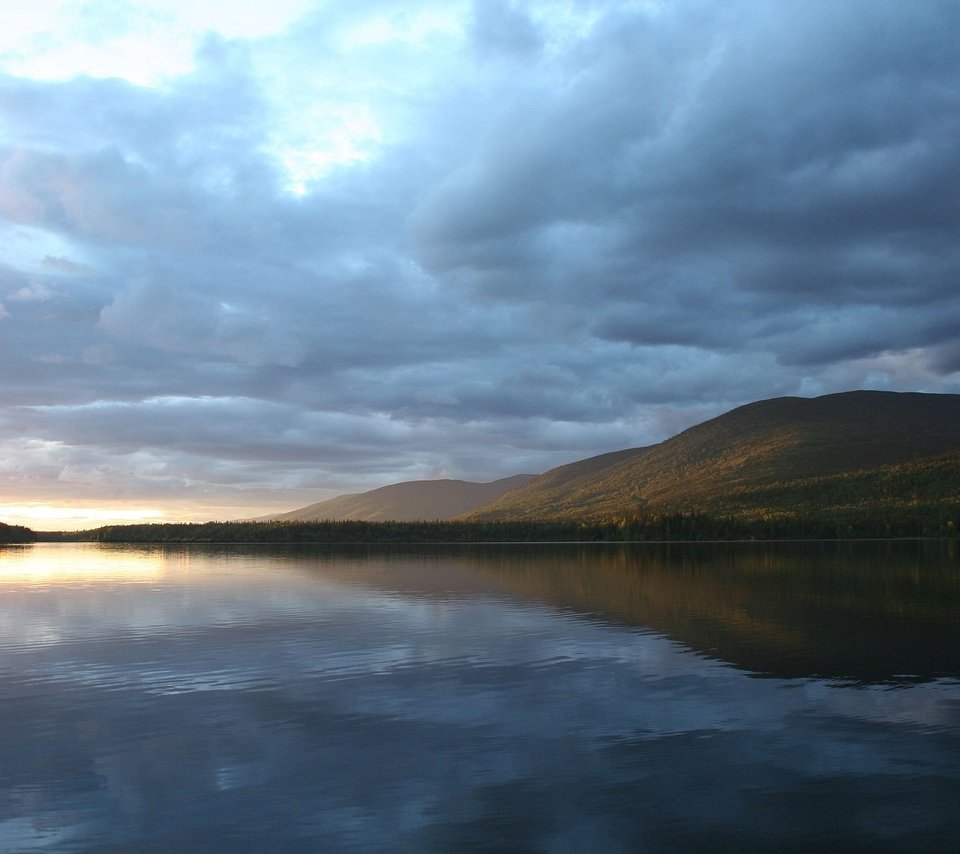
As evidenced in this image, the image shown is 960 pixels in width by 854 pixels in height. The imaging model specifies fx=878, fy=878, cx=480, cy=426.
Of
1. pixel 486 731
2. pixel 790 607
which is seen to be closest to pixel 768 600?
pixel 790 607

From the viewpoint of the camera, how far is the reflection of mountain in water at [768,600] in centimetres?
4016

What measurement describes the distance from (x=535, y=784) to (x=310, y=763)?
255 inches

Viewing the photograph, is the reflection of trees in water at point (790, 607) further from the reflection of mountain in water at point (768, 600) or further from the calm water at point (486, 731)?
the calm water at point (486, 731)

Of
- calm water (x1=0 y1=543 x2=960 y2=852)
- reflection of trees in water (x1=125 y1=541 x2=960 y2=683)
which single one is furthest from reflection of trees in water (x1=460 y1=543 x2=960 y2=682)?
calm water (x1=0 y1=543 x2=960 y2=852)

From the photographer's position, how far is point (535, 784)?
22.5m

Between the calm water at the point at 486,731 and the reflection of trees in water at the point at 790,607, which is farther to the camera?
the reflection of trees in water at the point at 790,607

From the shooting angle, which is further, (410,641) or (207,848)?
(410,641)

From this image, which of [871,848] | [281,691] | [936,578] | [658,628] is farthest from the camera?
[936,578]

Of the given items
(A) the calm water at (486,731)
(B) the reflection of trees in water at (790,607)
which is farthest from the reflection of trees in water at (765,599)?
(A) the calm water at (486,731)

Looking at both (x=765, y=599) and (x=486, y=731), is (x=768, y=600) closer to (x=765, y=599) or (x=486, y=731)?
(x=765, y=599)

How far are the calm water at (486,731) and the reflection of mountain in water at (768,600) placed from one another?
0.43 metres

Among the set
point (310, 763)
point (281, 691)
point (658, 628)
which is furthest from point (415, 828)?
point (658, 628)

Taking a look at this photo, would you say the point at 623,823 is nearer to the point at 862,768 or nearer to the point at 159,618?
the point at 862,768

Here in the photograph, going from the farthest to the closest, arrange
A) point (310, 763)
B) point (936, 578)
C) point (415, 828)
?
point (936, 578), point (310, 763), point (415, 828)
